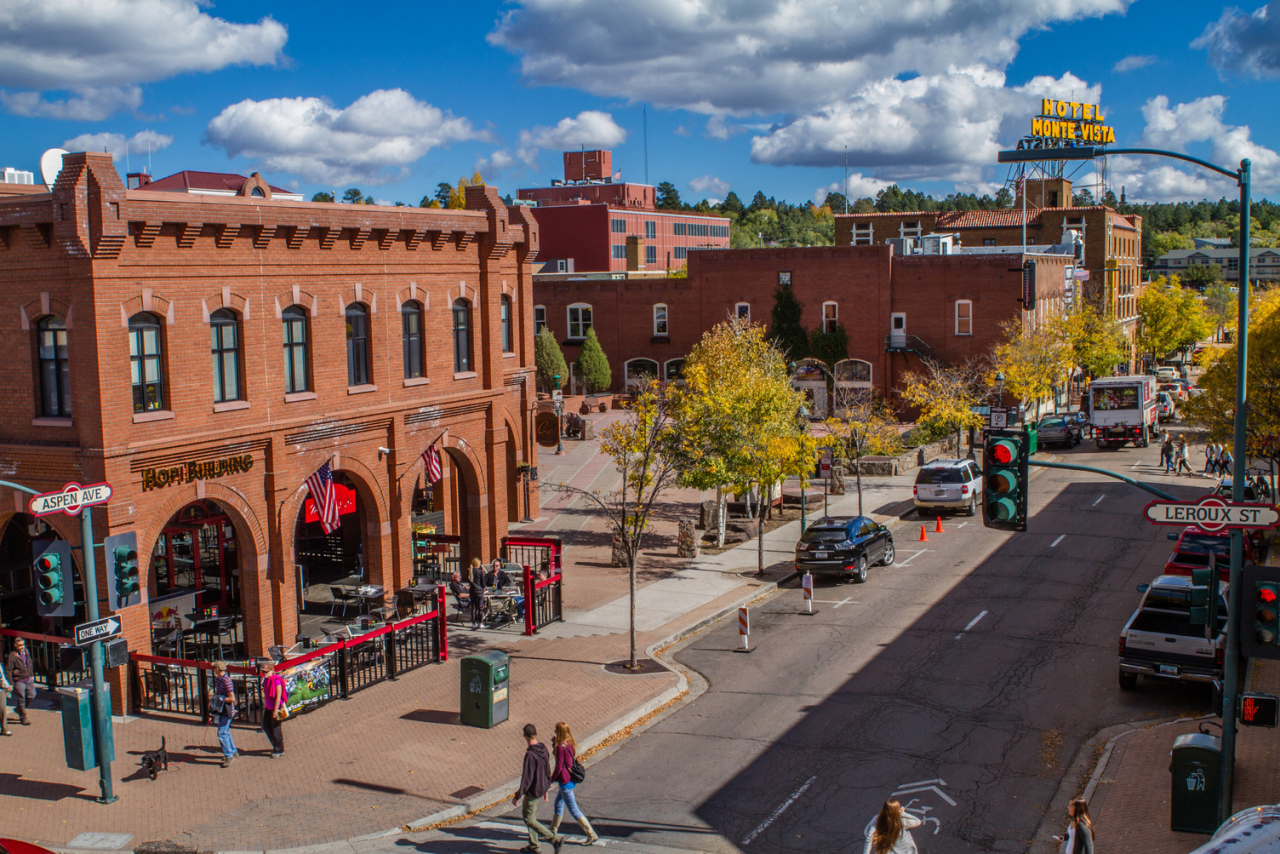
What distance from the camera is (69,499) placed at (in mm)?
15734

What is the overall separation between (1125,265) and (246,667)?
94.1 m

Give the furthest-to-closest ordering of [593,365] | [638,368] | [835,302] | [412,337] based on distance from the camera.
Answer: [638,368] < [593,365] < [835,302] < [412,337]

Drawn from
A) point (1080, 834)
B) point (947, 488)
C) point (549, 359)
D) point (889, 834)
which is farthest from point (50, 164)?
point (549, 359)

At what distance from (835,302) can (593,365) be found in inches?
558

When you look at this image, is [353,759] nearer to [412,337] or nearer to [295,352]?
[295,352]

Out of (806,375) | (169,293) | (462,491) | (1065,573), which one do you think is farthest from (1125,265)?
(169,293)

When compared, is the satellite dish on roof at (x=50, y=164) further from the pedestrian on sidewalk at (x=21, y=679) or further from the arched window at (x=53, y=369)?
the pedestrian on sidewalk at (x=21, y=679)

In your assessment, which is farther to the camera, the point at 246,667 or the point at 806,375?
the point at 806,375

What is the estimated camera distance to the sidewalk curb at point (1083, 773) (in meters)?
14.7

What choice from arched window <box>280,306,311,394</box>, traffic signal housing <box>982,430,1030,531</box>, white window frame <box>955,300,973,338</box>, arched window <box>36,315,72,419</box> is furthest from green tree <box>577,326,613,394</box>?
traffic signal housing <box>982,430,1030,531</box>

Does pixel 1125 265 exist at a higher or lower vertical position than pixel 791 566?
higher

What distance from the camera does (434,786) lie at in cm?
1684

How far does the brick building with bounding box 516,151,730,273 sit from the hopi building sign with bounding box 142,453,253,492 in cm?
6019

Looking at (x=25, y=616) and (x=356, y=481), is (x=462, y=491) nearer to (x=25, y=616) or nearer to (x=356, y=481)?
(x=356, y=481)
